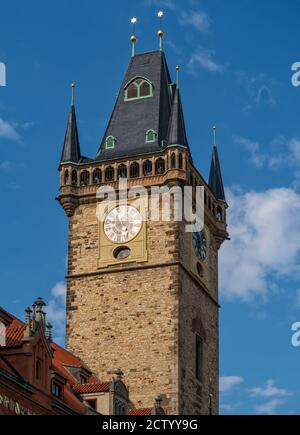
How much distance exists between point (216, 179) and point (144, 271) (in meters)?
10.6

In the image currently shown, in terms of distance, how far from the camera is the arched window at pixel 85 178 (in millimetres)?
73000

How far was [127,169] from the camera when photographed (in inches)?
2837

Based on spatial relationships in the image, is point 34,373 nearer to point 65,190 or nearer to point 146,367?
point 146,367

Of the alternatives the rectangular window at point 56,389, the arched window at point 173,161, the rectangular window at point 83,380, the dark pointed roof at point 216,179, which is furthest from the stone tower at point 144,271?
the rectangular window at point 56,389

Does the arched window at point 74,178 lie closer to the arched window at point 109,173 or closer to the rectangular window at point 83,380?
the arched window at point 109,173

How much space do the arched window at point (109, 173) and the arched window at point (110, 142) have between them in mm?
1966

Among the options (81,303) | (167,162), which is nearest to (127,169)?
(167,162)

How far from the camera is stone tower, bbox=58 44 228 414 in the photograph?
68125 millimetres

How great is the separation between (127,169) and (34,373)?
22969mm

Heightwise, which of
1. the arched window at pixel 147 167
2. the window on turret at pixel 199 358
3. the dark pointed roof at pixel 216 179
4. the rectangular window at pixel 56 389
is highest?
the dark pointed roof at pixel 216 179

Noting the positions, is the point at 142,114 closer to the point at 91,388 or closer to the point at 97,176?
the point at 97,176

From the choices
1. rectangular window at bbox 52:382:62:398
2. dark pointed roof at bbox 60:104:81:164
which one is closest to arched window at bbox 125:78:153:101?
dark pointed roof at bbox 60:104:81:164

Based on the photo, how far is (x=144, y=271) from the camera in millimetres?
69625

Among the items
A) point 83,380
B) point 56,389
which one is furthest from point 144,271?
point 56,389
